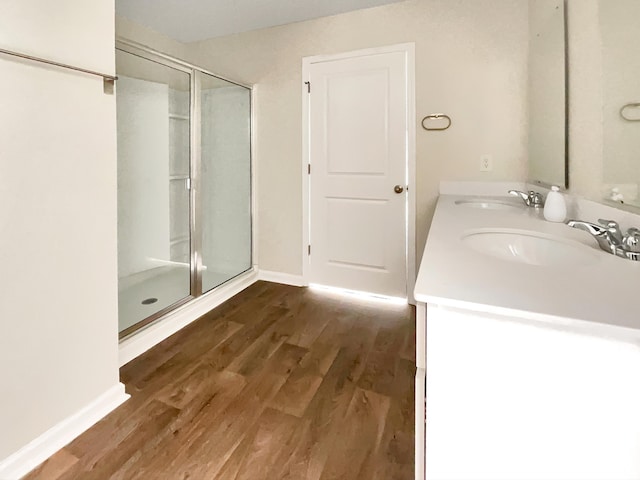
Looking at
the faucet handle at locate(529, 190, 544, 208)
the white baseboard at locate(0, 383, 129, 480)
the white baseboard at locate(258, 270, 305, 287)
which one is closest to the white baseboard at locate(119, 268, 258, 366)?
the white baseboard at locate(258, 270, 305, 287)

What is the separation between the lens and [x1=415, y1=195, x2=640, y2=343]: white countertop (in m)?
0.56

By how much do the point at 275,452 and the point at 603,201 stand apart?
1591mm

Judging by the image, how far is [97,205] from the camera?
144 centimetres

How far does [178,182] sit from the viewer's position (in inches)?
113

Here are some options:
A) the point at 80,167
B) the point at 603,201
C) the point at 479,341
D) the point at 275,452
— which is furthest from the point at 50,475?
the point at 603,201

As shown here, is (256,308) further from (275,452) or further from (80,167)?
(80,167)

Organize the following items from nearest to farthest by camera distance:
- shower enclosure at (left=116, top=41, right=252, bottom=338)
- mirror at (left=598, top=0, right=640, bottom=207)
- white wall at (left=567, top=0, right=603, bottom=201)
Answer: mirror at (left=598, top=0, right=640, bottom=207) < white wall at (left=567, top=0, right=603, bottom=201) < shower enclosure at (left=116, top=41, right=252, bottom=338)

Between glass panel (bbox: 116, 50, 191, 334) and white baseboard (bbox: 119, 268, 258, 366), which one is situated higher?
glass panel (bbox: 116, 50, 191, 334)

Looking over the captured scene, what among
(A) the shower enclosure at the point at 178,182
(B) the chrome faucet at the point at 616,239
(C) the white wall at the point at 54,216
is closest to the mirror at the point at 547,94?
(B) the chrome faucet at the point at 616,239

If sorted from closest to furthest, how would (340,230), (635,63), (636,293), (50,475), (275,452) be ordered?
1. (636,293)
2. (635,63)
3. (50,475)
4. (275,452)
5. (340,230)

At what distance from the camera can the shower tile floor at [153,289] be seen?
218cm

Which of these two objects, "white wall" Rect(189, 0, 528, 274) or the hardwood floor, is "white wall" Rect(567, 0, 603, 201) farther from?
the hardwood floor

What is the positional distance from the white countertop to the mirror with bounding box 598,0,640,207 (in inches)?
15.3

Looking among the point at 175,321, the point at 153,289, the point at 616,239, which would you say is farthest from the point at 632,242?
the point at 153,289
